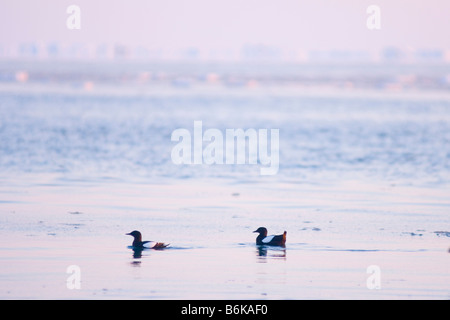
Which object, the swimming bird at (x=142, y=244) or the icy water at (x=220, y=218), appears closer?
the icy water at (x=220, y=218)

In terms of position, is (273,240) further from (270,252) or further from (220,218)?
(220,218)

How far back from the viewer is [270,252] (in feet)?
Result: 33.1

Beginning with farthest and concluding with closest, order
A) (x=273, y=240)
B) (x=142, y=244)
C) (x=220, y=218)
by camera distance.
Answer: (x=220, y=218)
(x=273, y=240)
(x=142, y=244)

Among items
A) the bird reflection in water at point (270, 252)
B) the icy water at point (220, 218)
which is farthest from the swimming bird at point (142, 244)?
the bird reflection in water at point (270, 252)

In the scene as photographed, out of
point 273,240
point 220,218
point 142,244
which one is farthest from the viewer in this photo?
point 220,218

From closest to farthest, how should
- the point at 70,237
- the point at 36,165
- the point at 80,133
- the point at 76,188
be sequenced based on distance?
the point at 70,237
the point at 76,188
the point at 36,165
the point at 80,133

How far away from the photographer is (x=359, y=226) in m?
11.8

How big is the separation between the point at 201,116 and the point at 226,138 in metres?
10.6

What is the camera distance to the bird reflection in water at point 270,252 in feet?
32.7

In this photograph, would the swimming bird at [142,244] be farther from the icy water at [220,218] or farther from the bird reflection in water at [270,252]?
the bird reflection in water at [270,252]

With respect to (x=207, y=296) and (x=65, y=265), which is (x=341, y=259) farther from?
(x=65, y=265)

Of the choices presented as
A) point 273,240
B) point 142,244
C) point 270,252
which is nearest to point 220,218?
point 273,240

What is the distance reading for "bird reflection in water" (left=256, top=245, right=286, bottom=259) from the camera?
997 centimetres

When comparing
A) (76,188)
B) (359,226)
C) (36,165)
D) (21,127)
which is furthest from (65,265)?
(21,127)
